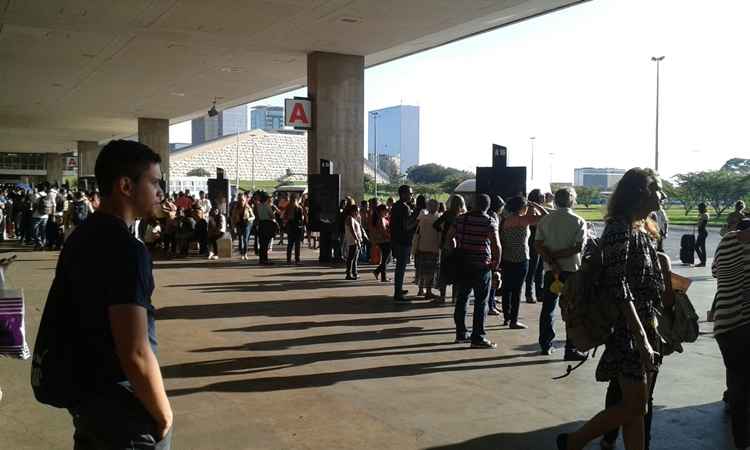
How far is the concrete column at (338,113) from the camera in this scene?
1920 cm

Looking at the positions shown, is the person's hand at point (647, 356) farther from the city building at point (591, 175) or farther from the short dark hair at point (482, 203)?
the city building at point (591, 175)

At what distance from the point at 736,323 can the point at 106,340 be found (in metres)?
4.14

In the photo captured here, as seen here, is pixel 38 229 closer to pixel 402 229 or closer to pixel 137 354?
pixel 402 229

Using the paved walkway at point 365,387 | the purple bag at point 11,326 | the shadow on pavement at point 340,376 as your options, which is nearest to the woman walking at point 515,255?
the paved walkway at point 365,387

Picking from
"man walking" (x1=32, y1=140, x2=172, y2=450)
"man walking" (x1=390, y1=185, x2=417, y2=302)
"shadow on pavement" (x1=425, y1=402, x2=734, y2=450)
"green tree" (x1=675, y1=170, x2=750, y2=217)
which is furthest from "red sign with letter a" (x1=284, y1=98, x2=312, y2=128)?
"green tree" (x1=675, y1=170, x2=750, y2=217)

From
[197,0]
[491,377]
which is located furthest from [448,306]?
[197,0]

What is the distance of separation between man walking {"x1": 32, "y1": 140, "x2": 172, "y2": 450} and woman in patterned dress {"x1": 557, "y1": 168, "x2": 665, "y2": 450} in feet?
8.30

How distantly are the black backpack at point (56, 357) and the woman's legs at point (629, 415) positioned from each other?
2.83 meters

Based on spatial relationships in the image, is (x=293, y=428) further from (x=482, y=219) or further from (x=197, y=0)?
(x=197, y=0)

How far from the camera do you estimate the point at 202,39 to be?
17.8 m

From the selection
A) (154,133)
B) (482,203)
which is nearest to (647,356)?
(482,203)

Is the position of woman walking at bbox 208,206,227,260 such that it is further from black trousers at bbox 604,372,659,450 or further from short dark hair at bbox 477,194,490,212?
black trousers at bbox 604,372,659,450

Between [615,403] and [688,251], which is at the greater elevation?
[688,251]

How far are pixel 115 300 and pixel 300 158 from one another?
114m
